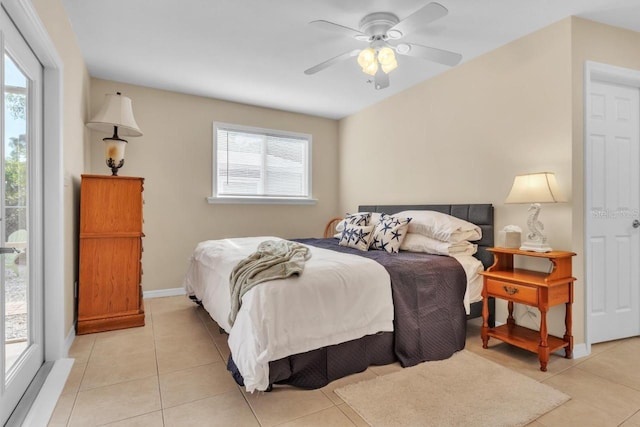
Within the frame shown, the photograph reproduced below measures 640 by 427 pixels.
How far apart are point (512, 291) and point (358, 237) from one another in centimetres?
137

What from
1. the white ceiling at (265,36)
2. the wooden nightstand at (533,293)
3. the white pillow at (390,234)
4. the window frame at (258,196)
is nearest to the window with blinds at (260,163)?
the window frame at (258,196)

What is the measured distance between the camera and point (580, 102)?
251 cm

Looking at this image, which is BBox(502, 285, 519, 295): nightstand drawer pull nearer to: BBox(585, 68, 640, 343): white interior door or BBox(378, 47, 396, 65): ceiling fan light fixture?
BBox(585, 68, 640, 343): white interior door

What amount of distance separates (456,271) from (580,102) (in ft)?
5.13

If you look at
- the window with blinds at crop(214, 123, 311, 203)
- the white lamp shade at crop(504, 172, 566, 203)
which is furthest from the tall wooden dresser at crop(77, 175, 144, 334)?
the white lamp shade at crop(504, 172, 566, 203)

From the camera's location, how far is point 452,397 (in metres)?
1.92

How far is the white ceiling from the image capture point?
2.41m

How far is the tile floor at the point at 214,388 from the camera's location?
1.73 metres

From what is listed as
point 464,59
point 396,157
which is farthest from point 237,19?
point 396,157

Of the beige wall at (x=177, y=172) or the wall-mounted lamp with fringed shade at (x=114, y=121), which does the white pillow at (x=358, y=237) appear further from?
the wall-mounted lamp with fringed shade at (x=114, y=121)

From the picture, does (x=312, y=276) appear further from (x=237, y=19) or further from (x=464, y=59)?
(x=464, y=59)

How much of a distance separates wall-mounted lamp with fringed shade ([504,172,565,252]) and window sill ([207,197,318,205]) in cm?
304

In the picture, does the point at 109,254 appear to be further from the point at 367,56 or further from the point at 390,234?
the point at 367,56

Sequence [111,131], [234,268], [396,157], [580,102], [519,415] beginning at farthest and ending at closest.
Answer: [396,157] → [111,131] → [580,102] → [234,268] → [519,415]
